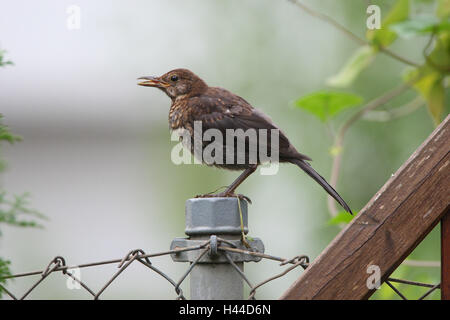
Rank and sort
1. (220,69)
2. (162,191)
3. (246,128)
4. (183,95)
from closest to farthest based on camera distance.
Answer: (246,128) → (183,95) → (220,69) → (162,191)

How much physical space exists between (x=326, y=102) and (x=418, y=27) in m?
0.35

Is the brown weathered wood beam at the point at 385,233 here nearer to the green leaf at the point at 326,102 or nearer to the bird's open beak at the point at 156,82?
the green leaf at the point at 326,102

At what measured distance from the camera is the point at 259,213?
5480 millimetres

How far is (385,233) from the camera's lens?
1204 millimetres

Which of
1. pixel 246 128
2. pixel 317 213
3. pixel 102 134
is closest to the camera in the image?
pixel 246 128

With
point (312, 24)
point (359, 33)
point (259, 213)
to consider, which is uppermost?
point (312, 24)

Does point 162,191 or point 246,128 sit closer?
point 246,128

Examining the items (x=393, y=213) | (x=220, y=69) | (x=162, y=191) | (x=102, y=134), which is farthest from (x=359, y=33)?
(x=393, y=213)

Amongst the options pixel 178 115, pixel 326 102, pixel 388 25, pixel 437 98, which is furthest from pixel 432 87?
pixel 178 115

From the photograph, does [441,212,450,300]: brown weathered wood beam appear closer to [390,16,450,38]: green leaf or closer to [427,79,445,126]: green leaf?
[390,16,450,38]: green leaf

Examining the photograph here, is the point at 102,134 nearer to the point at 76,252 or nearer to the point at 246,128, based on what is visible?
the point at 76,252

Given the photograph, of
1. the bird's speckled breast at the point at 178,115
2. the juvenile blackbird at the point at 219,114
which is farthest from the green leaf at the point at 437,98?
the bird's speckled breast at the point at 178,115

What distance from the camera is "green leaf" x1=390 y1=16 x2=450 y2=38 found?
1.95 metres

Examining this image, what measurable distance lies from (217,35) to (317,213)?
6.72 ft
